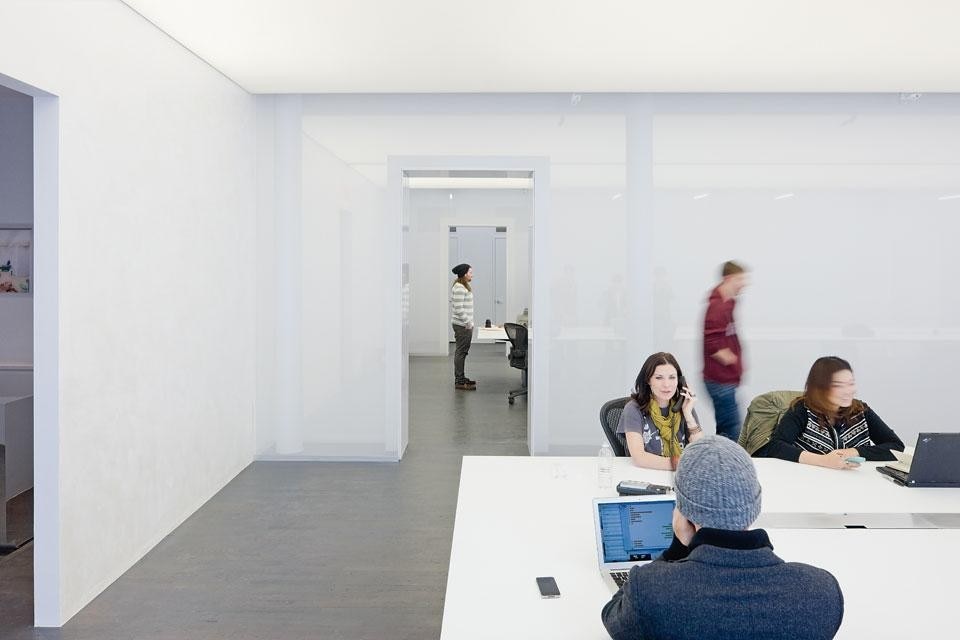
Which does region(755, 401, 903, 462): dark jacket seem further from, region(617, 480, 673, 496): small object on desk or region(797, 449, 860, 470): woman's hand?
region(617, 480, 673, 496): small object on desk

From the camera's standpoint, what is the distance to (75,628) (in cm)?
339

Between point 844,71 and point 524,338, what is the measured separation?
17.2ft

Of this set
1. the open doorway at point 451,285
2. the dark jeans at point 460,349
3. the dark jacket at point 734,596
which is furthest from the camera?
the open doorway at point 451,285

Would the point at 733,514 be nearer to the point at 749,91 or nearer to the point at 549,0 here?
the point at 549,0

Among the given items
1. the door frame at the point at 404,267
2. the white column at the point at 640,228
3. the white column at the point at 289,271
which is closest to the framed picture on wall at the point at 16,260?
the white column at the point at 289,271

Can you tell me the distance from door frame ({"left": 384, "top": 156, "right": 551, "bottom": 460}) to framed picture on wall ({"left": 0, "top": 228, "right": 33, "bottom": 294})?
2.82 m

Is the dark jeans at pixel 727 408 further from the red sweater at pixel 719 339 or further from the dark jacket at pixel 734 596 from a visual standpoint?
the dark jacket at pixel 734 596

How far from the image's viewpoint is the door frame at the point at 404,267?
6.40m

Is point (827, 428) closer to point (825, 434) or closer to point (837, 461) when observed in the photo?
point (825, 434)

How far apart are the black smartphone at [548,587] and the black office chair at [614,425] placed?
1604mm

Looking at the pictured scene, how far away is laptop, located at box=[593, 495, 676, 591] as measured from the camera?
2.21 metres

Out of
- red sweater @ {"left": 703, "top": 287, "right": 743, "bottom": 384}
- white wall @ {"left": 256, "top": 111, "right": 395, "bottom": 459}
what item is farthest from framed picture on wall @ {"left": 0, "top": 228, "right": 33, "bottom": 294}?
red sweater @ {"left": 703, "top": 287, "right": 743, "bottom": 384}

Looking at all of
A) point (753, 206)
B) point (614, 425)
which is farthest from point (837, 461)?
point (753, 206)

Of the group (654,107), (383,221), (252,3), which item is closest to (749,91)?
(654,107)
